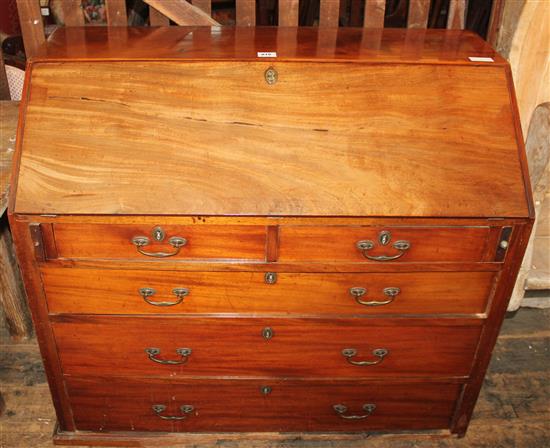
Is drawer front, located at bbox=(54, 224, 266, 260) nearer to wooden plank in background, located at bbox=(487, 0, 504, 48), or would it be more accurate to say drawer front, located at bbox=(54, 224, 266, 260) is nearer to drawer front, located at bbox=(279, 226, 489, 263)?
drawer front, located at bbox=(279, 226, 489, 263)

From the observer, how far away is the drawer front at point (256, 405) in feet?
6.47

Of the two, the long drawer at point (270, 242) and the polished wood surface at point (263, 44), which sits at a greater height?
the polished wood surface at point (263, 44)

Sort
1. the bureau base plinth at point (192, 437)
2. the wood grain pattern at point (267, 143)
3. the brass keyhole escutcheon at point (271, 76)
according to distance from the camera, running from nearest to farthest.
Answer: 1. the wood grain pattern at point (267, 143)
2. the brass keyhole escutcheon at point (271, 76)
3. the bureau base plinth at point (192, 437)

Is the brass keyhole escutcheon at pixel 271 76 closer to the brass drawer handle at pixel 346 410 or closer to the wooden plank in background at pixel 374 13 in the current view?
the wooden plank in background at pixel 374 13

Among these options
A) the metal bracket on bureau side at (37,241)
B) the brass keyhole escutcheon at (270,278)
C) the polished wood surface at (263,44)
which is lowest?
the brass keyhole escutcheon at (270,278)

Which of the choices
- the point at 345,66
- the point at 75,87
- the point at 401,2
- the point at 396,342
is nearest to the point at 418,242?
the point at 396,342

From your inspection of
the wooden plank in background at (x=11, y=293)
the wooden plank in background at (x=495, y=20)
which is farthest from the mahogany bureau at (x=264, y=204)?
the wooden plank in background at (x=11, y=293)

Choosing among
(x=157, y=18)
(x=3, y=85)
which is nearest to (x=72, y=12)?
(x=157, y=18)

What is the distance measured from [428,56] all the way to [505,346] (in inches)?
57.4

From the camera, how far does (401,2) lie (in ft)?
12.1

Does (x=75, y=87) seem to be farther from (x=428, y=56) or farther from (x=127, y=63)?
(x=428, y=56)

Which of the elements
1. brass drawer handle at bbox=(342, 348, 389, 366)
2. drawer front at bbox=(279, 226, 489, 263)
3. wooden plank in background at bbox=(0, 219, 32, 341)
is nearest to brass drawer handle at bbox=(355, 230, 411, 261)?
drawer front at bbox=(279, 226, 489, 263)

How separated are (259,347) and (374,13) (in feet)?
4.27

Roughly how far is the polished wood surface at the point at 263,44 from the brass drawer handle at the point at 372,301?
699mm
